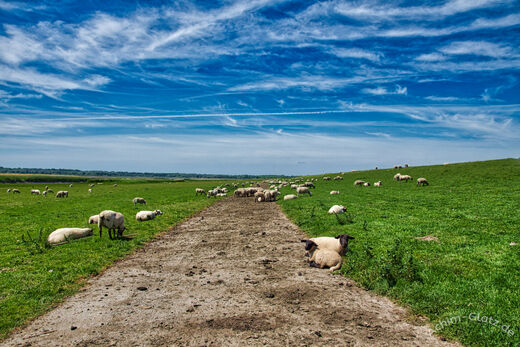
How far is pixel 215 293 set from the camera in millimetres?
8547

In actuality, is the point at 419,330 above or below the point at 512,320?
below

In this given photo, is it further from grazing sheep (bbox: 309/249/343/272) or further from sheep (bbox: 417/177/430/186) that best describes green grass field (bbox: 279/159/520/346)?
sheep (bbox: 417/177/430/186)

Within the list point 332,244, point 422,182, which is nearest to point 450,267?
point 332,244

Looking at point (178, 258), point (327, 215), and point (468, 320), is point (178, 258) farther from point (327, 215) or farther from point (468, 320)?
point (327, 215)

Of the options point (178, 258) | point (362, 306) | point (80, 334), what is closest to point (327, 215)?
point (178, 258)

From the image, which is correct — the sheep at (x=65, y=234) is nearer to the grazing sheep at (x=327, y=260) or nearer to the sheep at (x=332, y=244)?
the sheep at (x=332, y=244)

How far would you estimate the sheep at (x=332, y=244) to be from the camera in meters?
11.6

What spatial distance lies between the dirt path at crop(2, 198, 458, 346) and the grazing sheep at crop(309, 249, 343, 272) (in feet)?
1.47

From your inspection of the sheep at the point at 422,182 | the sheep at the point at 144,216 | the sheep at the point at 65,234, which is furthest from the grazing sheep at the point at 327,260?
the sheep at the point at 422,182

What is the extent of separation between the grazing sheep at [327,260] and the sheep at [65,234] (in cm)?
1335

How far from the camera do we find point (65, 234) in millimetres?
16234

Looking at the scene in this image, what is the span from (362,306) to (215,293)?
415 cm

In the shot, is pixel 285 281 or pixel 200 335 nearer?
pixel 200 335

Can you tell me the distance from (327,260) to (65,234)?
14.6 m
